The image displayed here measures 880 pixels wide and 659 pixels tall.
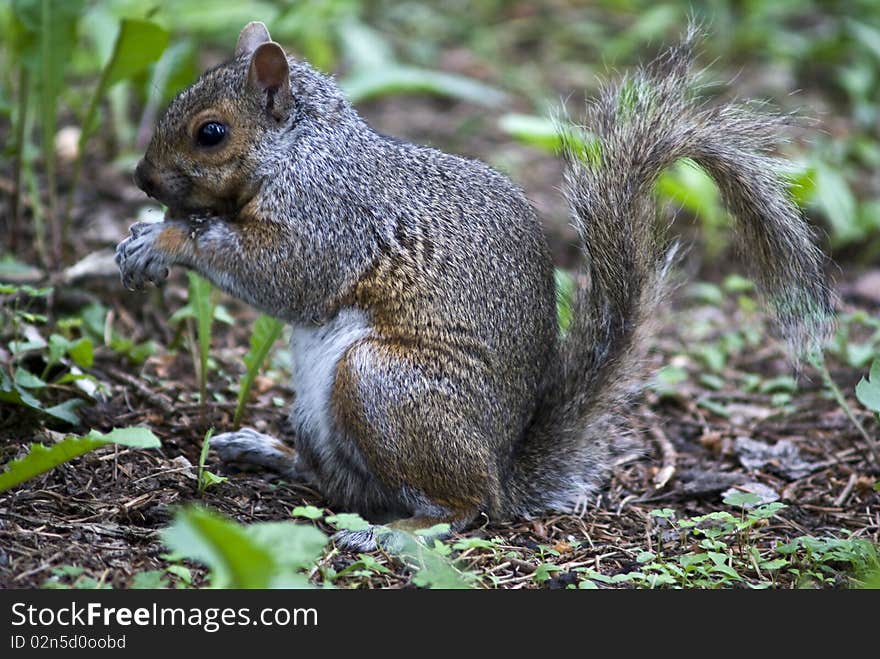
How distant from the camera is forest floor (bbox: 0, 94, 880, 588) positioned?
11.6 feet

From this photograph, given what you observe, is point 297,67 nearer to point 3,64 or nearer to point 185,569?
point 185,569

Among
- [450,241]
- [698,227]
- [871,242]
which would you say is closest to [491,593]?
[450,241]

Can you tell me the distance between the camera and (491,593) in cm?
309

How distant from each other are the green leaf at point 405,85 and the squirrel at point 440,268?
3565 millimetres

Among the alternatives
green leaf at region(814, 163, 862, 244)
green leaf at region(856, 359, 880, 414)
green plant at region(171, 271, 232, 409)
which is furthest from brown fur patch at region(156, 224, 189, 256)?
green leaf at region(814, 163, 862, 244)

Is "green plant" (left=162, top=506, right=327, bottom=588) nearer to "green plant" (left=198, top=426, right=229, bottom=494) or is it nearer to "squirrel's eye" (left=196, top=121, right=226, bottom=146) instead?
"green plant" (left=198, top=426, right=229, bottom=494)

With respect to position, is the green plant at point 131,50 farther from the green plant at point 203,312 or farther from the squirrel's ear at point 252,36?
the green plant at point 203,312

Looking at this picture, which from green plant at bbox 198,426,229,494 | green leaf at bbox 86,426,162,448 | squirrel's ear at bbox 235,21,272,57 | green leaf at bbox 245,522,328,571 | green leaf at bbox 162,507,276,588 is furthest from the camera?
squirrel's ear at bbox 235,21,272,57

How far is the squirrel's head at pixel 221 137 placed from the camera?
409 centimetres

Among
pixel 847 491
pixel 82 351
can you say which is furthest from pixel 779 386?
pixel 82 351

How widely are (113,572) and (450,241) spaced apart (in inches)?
65.5

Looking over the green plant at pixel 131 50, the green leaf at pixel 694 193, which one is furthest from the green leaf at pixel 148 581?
the green leaf at pixel 694 193

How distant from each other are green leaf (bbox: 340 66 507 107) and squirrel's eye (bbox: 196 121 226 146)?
3.62 metres

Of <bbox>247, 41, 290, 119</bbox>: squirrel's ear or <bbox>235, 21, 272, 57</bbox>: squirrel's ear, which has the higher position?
<bbox>235, 21, 272, 57</bbox>: squirrel's ear
